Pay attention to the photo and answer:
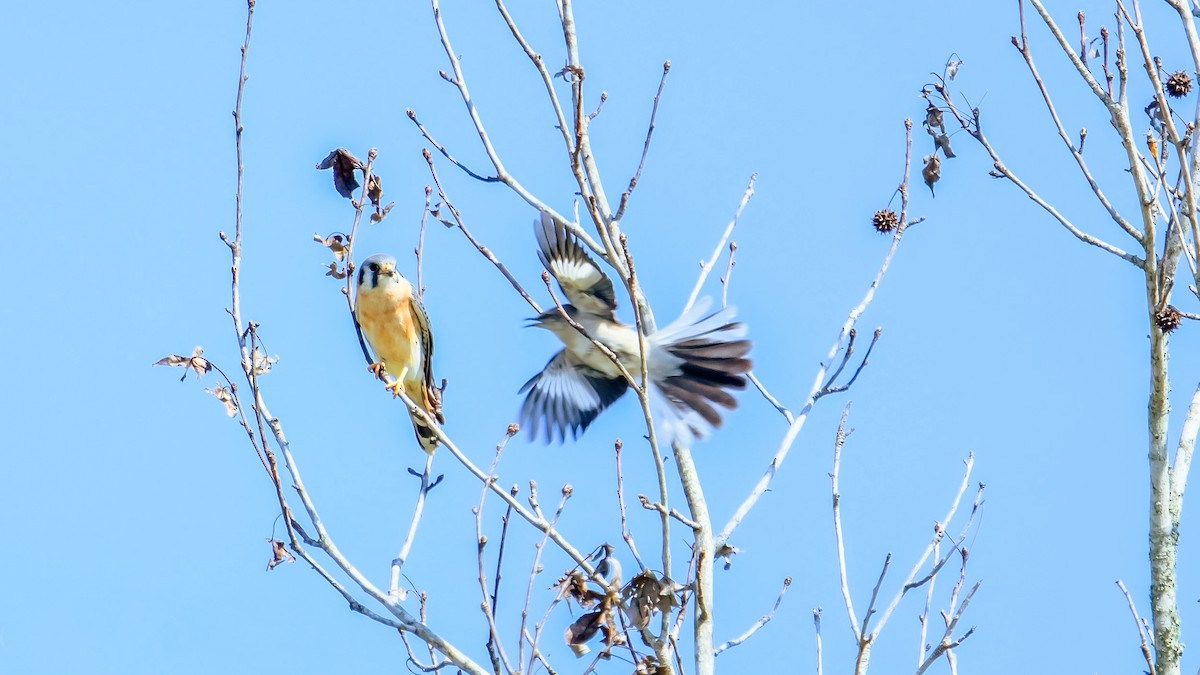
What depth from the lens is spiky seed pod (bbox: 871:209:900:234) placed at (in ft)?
16.5

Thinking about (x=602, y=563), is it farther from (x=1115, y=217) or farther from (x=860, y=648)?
(x=1115, y=217)

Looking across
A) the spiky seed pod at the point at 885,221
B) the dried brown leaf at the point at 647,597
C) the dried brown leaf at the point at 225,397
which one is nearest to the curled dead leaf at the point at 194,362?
the dried brown leaf at the point at 225,397

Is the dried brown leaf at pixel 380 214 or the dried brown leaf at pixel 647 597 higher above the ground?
the dried brown leaf at pixel 380 214

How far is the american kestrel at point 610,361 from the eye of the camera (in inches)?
195

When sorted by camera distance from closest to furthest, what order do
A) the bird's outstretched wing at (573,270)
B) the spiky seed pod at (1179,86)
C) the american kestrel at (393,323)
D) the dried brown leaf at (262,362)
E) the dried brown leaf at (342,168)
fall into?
the dried brown leaf at (262,362)
the dried brown leaf at (342,168)
the spiky seed pod at (1179,86)
the bird's outstretched wing at (573,270)
the american kestrel at (393,323)

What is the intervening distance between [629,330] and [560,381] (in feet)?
1.64

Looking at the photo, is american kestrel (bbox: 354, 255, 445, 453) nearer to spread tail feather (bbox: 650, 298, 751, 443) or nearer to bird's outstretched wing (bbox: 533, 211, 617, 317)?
bird's outstretched wing (bbox: 533, 211, 617, 317)

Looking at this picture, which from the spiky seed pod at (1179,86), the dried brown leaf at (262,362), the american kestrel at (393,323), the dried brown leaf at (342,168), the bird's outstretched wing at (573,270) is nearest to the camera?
the dried brown leaf at (262,362)

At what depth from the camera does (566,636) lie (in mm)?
3301

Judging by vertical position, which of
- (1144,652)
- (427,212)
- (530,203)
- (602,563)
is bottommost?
(1144,652)

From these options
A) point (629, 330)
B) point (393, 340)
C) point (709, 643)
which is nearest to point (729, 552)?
point (709, 643)

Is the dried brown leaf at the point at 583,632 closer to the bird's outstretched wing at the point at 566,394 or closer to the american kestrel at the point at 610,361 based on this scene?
the american kestrel at the point at 610,361

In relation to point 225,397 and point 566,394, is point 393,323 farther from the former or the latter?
point 225,397

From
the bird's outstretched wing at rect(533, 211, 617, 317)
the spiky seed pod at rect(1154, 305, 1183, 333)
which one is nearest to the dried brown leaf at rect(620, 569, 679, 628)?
the spiky seed pod at rect(1154, 305, 1183, 333)
